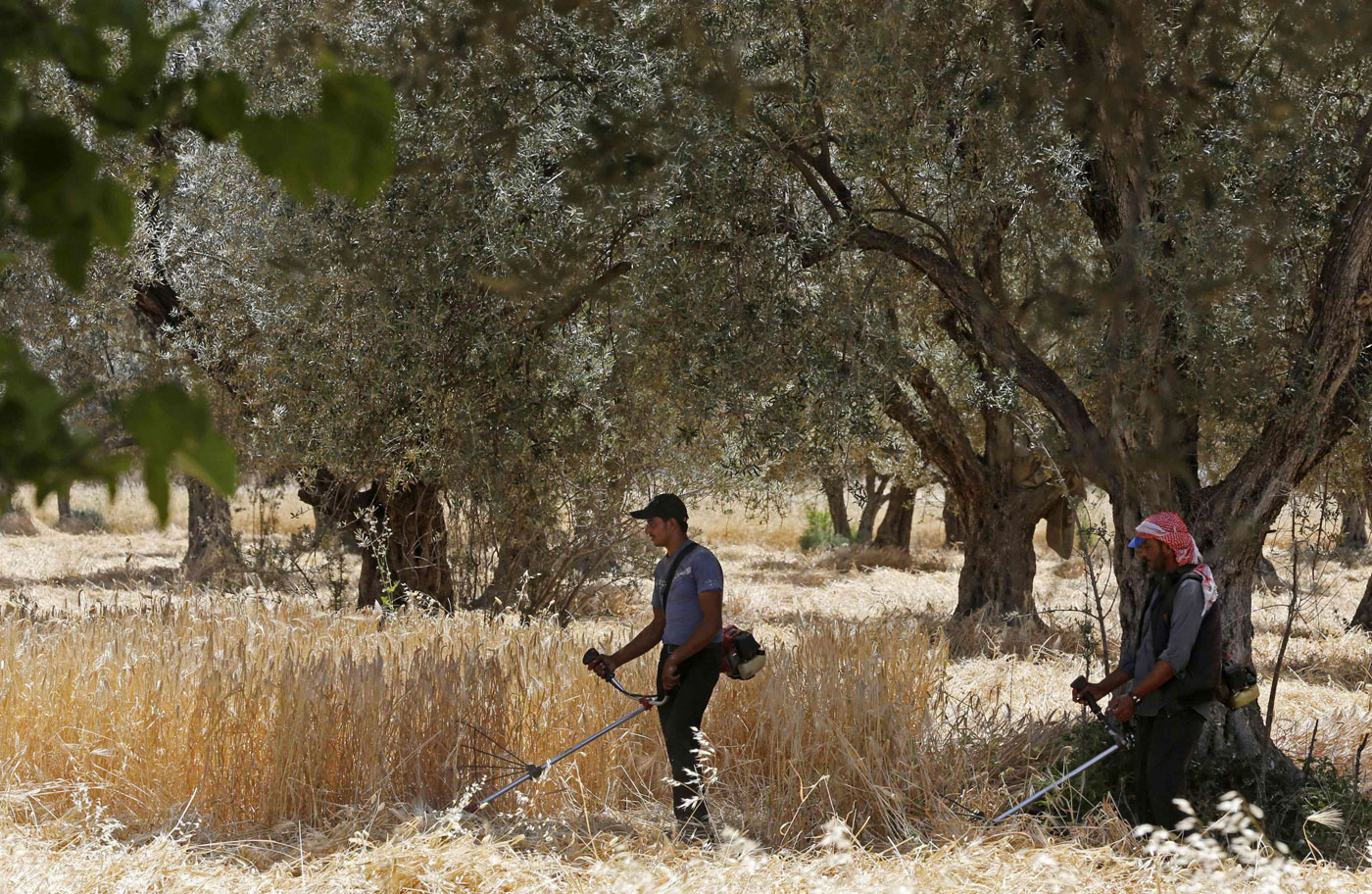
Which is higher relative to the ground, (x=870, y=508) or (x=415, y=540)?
(x=870, y=508)

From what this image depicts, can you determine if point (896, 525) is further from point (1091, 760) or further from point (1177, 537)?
point (1177, 537)

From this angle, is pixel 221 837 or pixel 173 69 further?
pixel 173 69

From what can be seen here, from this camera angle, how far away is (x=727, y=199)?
6996 millimetres

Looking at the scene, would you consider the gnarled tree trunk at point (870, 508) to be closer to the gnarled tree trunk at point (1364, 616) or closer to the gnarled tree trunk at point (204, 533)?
the gnarled tree trunk at point (1364, 616)

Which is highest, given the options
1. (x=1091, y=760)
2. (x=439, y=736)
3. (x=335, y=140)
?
(x=335, y=140)

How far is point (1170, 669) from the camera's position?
17.4 ft

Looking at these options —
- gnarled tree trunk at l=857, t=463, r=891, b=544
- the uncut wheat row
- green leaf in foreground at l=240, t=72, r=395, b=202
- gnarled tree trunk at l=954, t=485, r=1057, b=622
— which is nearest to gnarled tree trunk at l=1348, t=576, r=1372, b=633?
gnarled tree trunk at l=954, t=485, r=1057, b=622

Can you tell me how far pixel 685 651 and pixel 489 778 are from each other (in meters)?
1.33

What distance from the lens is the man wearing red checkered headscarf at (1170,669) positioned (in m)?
5.34

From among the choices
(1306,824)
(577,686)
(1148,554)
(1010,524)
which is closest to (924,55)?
(1148,554)

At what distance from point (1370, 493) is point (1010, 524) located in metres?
3.61

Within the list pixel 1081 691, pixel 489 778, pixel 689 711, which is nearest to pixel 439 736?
pixel 489 778

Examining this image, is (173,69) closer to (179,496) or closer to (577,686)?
(577,686)

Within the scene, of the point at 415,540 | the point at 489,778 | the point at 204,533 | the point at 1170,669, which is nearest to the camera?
the point at 1170,669
